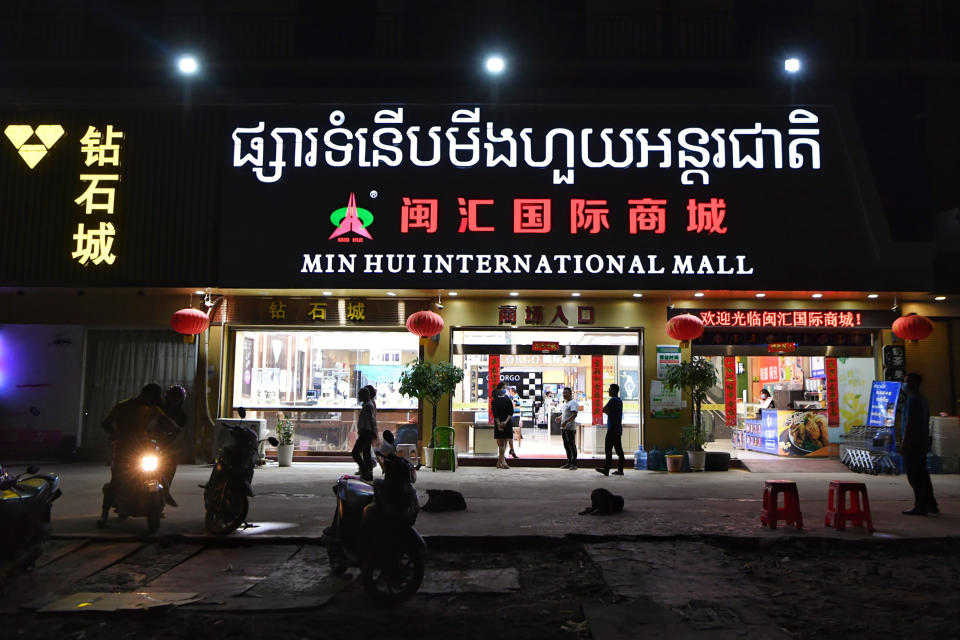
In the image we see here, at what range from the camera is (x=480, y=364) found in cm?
1614

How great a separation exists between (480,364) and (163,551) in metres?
9.29

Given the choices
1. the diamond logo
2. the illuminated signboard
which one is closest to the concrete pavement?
the illuminated signboard

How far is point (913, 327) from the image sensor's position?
14.1 m

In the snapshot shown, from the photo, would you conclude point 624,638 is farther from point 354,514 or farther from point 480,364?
point 480,364

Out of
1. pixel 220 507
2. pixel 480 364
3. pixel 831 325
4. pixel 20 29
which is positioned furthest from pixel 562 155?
pixel 20 29

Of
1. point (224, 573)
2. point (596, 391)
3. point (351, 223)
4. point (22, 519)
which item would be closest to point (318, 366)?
point (351, 223)

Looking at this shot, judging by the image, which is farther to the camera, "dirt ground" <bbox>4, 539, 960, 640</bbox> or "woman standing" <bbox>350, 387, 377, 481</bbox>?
"woman standing" <bbox>350, 387, 377, 481</bbox>

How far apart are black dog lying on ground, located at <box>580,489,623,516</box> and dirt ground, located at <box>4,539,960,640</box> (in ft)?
4.85

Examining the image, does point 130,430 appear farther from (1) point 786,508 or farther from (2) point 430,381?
(1) point 786,508

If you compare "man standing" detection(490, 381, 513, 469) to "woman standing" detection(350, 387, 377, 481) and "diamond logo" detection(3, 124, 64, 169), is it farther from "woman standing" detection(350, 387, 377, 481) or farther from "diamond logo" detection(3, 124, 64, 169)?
"diamond logo" detection(3, 124, 64, 169)

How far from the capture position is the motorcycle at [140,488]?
8070 millimetres

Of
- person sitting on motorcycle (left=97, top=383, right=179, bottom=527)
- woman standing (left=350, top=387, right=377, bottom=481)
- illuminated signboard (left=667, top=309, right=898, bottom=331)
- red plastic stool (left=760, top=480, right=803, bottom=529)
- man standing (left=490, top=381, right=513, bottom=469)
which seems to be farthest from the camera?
illuminated signboard (left=667, top=309, right=898, bottom=331)

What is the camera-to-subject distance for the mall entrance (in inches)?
616

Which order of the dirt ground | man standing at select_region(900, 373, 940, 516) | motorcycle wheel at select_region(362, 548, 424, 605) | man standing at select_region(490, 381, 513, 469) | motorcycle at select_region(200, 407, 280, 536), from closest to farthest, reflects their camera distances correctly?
the dirt ground
motorcycle wheel at select_region(362, 548, 424, 605)
motorcycle at select_region(200, 407, 280, 536)
man standing at select_region(900, 373, 940, 516)
man standing at select_region(490, 381, 513, 469)
